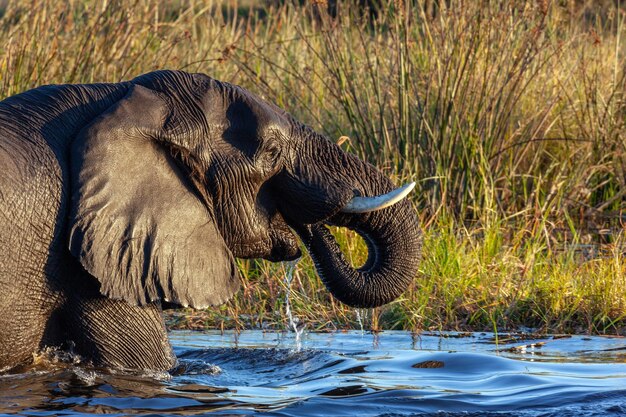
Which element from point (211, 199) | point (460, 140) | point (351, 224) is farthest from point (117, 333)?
point (460, 140)

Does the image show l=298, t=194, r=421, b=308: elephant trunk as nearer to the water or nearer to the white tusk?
the white tusk

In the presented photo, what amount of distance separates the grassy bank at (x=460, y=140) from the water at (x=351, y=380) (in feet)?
1.69

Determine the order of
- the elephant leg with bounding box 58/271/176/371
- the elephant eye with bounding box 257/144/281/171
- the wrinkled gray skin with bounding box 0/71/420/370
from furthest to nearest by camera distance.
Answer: the elephant eye with bounding box 257/144/281/171 < the elephant leg with bounding box 58/271/176/371 < the wrinkled gray skin with bounding box 0/71/420/370

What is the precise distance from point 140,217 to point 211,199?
394 mm

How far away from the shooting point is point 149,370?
15.2 feet

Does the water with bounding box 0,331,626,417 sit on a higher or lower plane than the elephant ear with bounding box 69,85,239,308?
lower

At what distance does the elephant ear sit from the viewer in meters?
4.30

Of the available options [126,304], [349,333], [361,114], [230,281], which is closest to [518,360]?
[349,333]

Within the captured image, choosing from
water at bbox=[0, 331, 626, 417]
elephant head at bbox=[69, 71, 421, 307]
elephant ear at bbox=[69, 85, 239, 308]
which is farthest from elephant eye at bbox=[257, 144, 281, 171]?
water at bbox=[0, 331, 626, 417]

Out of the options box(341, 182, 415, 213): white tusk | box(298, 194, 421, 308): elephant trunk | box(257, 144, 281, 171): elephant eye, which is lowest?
box(298, 194, 421, 308): elephant trunk

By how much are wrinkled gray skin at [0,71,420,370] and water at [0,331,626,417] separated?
0.15 metres

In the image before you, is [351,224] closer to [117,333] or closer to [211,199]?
[211,199]

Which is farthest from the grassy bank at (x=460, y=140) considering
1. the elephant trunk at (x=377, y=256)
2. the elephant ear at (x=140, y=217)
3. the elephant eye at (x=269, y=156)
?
the elephant ear at (x=140, y=217)

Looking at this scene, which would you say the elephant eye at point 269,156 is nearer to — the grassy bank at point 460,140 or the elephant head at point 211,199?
the elephant head at point 211,199
